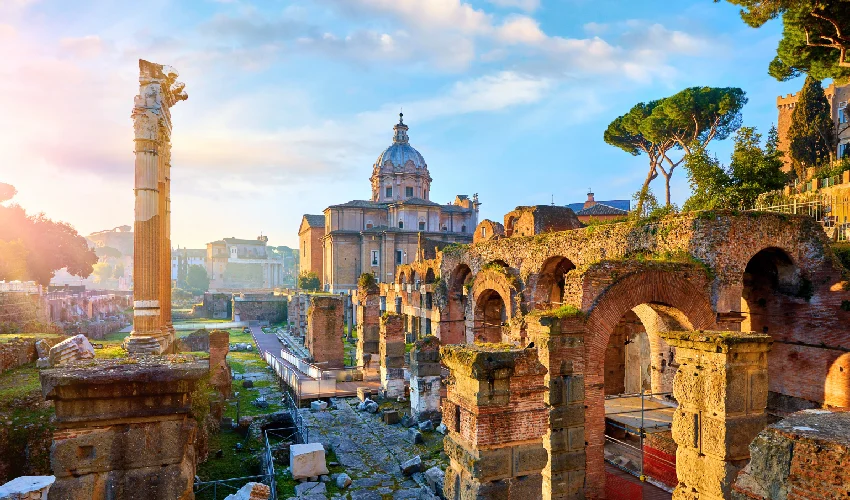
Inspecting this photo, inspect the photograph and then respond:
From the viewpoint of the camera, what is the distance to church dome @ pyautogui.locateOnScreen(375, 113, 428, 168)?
5377cm

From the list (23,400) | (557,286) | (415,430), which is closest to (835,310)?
(557,286)

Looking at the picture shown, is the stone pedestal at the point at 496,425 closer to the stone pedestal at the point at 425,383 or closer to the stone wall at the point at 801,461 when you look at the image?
the stone wall at the point at 801,461

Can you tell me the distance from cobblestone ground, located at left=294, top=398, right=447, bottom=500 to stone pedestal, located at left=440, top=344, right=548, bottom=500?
3.35 m

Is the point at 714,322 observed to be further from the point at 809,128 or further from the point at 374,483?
the point at 809,128

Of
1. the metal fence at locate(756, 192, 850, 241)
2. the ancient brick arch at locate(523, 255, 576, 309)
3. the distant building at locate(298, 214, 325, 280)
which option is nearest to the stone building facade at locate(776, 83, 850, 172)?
the metal fence at locate(756, 192, 850, 241)

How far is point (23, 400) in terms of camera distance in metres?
7.87

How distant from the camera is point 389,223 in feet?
167

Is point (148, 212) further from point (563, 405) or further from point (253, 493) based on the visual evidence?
point (563, 405)

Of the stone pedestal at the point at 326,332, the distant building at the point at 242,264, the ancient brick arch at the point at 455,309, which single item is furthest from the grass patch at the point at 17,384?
the distant building at the point at 242,264

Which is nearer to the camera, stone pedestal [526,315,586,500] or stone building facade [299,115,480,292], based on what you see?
stone pedestal [526,315,586,500]

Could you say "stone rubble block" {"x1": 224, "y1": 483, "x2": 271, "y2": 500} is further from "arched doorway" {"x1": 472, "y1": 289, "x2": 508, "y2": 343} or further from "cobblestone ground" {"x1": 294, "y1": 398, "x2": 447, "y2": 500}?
"arched doorway" {"x1": 472, "y1": 289, "x2": 508, "y2": 343}

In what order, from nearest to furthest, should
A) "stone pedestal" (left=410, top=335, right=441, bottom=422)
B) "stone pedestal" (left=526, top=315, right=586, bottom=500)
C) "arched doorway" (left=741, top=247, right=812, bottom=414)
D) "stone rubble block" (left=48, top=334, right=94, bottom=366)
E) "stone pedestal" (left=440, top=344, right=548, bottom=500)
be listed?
"stone pedestal" (left=440, top=344, right=548, bottom=500)
"stone pedestal" (left=526, top=315, right=586, bottom=500)
"stone rubble block" (left=48, top=334, right=94, bottom=366)
"arched doorway" (left=741, top=247, right=812, bottom=414)
"stone pedestal" (left=410, top=335, right=441, bottom=422)

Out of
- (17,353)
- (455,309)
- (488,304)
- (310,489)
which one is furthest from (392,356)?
(17,353)

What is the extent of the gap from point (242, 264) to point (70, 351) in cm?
8890
